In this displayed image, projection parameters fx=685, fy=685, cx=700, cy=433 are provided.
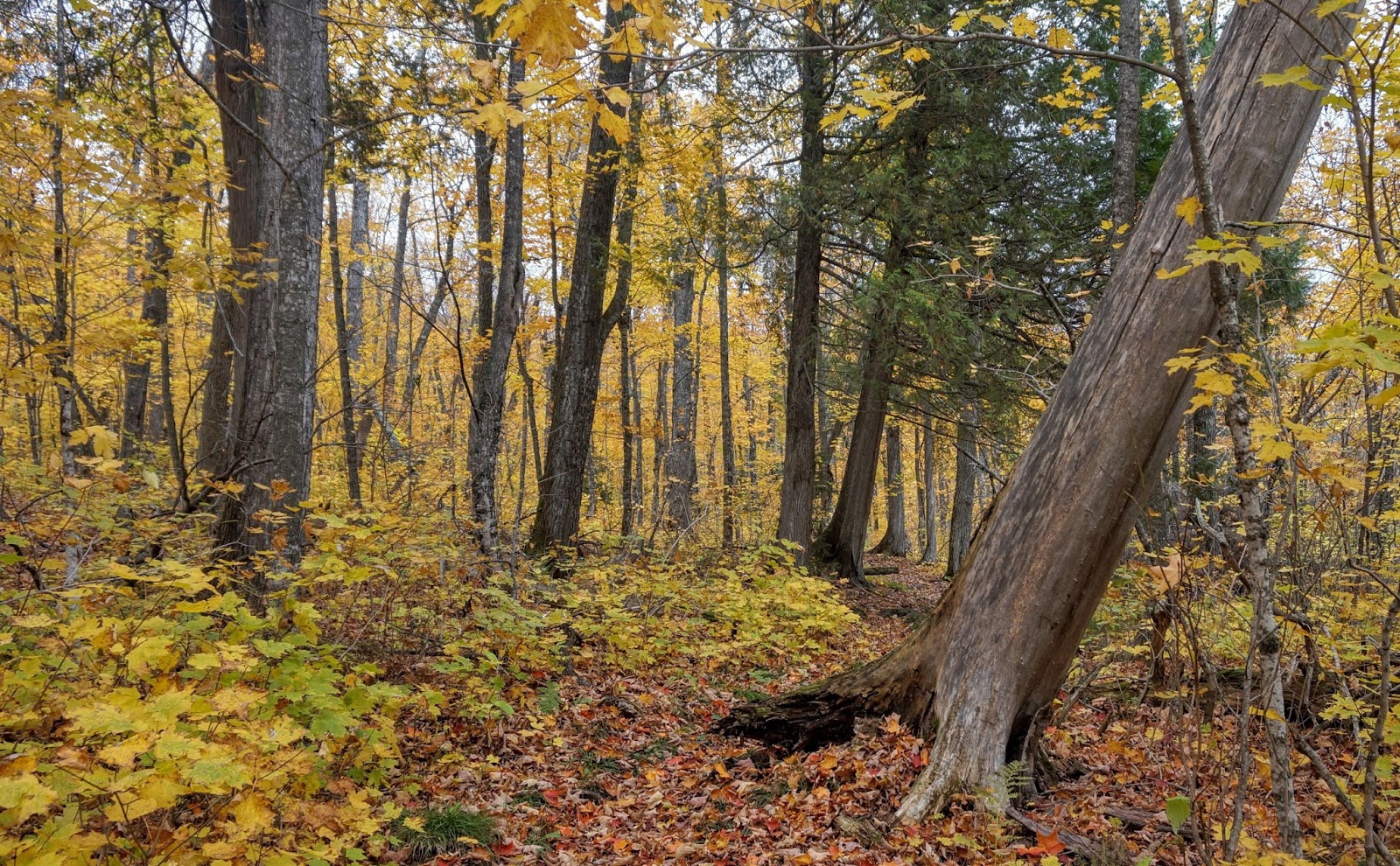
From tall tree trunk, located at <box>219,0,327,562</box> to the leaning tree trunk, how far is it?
452 cm

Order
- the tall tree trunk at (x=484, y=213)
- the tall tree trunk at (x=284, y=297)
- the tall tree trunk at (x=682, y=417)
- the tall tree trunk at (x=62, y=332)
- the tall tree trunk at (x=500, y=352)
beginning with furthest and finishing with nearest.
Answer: the tall tree trunk at (x=682, y=417) < the tall tree trunk at (x=484, y=213) < the tall tree trunk at (x=500, y=352) < the tall tree trunk at (x=284, y=297) < the tall tree trunk at (x=62, y=332)

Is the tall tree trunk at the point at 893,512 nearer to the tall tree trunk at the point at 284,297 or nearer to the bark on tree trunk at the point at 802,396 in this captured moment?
the bark on tree trunk at the point at 802,396

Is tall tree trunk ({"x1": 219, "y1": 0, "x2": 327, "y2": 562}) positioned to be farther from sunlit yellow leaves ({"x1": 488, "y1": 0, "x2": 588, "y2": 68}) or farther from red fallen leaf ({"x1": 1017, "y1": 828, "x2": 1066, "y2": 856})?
red fallen leaf ({"x1": 1017, "y1": 828, "x2": 1066, "y2": 856})

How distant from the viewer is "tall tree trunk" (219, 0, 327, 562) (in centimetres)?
480

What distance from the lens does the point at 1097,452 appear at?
10.8 feet

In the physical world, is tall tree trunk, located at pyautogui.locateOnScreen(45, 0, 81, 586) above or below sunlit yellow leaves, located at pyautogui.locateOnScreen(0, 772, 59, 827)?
above

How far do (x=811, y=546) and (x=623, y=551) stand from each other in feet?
11.2

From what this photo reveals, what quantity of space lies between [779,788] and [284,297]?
4737mm

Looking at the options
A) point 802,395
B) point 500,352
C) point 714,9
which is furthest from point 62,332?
point 802,395

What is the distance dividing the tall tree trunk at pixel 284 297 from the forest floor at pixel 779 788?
167cm

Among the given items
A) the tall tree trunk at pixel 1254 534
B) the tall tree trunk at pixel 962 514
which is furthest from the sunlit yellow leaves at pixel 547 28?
the tall tree trunk at pixel 962 514

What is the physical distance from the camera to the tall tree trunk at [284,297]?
4797 millimetres

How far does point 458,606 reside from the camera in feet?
18.9

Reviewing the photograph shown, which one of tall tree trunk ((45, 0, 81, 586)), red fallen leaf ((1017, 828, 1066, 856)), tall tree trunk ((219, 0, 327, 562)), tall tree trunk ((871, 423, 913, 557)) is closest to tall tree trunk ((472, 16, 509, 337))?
tall tree trunk ((219, 0, 327, 562))
